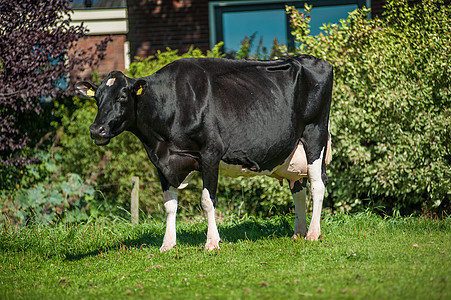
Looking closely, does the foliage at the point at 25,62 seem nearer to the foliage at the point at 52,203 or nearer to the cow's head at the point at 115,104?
the foliage at the point at 52,203

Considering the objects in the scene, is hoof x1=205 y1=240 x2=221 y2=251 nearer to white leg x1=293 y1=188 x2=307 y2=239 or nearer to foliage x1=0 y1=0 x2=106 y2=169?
white leg x1=293 y1=188 x2=307 y2=239

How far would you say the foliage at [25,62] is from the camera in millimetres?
9289

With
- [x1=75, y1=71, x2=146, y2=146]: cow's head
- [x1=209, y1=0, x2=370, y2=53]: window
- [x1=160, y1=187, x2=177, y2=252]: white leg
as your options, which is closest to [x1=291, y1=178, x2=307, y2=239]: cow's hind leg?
[x1=160, y1=187, x2=177, y2=252]: white leg

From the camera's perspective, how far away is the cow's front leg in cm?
632

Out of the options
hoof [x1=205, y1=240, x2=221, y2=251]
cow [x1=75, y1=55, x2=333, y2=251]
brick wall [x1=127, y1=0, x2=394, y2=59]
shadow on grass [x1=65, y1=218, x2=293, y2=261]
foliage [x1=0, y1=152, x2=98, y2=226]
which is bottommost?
foliage [x1=0, y1=152, x2=98, y2=226]

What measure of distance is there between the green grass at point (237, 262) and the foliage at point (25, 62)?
87.1 inches

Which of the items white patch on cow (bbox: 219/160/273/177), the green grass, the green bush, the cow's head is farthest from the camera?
the green bush

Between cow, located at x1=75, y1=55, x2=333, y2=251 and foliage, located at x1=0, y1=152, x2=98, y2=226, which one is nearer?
cow, located at x1=75, y1=55, x2=333, y2=251

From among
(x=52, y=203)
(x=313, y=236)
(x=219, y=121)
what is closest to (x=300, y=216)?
(x=313, y=236)

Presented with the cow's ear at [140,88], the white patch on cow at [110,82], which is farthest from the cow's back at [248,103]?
the white patch on cow at [110,82]

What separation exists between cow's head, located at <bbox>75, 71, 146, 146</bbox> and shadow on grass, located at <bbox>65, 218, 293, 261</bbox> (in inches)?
58.1

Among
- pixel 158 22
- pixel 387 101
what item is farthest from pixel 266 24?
pixel 387 101

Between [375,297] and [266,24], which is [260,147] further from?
[266,24]

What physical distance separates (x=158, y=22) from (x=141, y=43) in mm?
579
